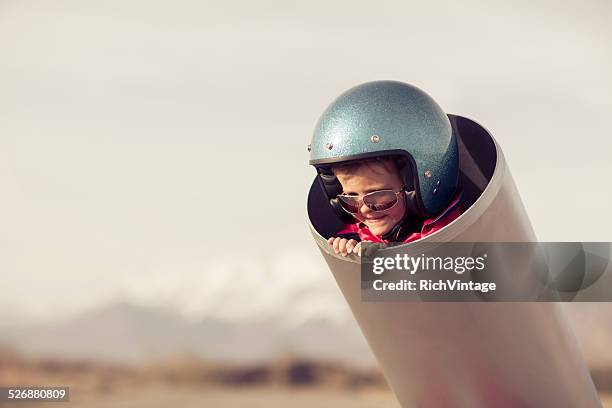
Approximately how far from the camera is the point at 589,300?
313 cm

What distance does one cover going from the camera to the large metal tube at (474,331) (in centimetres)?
269

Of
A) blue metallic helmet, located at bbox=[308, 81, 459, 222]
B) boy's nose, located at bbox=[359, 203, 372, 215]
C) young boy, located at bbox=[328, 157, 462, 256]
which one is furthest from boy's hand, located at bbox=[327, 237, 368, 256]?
blue metallic helmet, located at bbox=[308, 81, 459, 222]

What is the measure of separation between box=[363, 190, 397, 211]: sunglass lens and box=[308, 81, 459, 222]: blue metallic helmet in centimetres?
5

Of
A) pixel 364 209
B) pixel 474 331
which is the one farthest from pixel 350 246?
pixel 474 331

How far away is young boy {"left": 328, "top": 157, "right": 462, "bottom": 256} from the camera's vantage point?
2.68 m

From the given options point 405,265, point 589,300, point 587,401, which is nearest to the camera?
point 405,265

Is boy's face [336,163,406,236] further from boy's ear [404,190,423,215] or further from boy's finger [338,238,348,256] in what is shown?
boy's finger [338,238,348,256]

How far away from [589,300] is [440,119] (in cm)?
98

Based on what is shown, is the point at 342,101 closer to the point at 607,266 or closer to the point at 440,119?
the point at 440,119

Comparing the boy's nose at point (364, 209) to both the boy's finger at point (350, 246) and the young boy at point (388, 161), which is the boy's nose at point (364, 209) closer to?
the young boy at point (388, 161)

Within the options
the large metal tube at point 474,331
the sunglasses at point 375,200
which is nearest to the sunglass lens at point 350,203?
the sunglasses at point 375,200

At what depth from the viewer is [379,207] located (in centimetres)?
276

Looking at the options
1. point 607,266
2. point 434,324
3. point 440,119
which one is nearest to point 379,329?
point 434,324

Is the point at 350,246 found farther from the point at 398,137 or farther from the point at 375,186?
the point at 398,137
